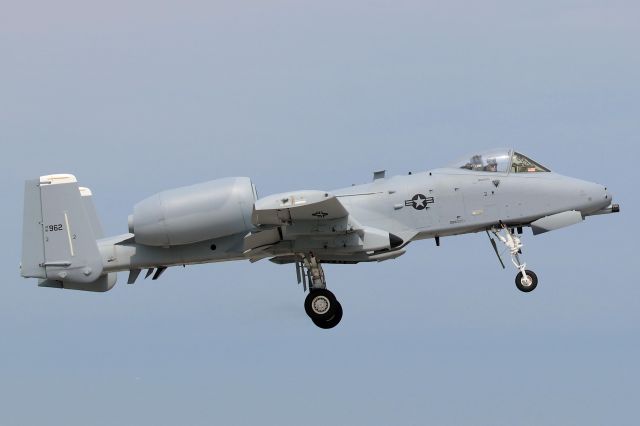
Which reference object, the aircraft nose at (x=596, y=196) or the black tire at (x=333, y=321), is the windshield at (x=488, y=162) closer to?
the aircraft nose at (x=596, y=196)

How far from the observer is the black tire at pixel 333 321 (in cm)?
2805

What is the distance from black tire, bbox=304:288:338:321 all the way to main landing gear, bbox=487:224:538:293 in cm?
387

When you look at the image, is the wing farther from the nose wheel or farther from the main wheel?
the main wheel

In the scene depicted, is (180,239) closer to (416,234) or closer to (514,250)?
(416,234)

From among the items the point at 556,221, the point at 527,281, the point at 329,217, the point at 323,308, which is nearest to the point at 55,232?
the point at 329,217

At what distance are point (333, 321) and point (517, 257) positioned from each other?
4311 mm

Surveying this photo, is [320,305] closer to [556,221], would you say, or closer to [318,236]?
[318,236]

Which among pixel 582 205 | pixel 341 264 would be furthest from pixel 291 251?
pixel 582 205

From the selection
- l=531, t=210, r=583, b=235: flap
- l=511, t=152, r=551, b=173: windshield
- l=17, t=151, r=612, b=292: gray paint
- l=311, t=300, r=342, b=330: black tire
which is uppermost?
l=511, t=152, r=551, b=173: windshield

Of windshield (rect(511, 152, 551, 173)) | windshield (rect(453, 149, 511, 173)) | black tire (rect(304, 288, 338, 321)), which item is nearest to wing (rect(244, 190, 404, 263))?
black tire (rect(304, 288, 338, 321))

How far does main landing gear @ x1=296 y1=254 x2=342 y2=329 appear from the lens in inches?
1104

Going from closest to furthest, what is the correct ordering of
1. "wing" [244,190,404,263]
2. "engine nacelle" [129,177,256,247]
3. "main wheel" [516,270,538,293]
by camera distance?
1. "engine nacelle" [129,177,256,247]
2. "wing" [244,190,404,263]
3. "main wheel" [516,270,538,293]

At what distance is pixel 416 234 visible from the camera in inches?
1117

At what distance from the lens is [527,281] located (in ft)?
93.5
